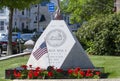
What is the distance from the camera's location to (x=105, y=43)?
882 inches

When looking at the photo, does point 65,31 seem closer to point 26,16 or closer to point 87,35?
point 87,35

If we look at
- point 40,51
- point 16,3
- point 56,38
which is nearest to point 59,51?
point 56,38

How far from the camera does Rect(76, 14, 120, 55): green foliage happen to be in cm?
2236

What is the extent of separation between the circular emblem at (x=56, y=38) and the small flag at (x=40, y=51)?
217mm

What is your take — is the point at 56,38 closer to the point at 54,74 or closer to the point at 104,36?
the point at 54,74

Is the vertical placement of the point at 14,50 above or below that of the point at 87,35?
below

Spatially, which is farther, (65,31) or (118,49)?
(118,49)

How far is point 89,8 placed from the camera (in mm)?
59969

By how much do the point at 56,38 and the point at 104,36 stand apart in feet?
27.6

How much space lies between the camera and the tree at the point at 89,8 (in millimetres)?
57006

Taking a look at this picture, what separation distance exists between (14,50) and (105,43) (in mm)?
12966

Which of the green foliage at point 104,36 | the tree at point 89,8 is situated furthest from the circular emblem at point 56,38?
the tree at point 89,8

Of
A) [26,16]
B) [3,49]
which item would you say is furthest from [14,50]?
[26,16]

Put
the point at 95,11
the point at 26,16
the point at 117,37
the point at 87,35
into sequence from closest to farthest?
the point at 117,37
the point at 87,35
the point at 95,11
the point at 26,16
